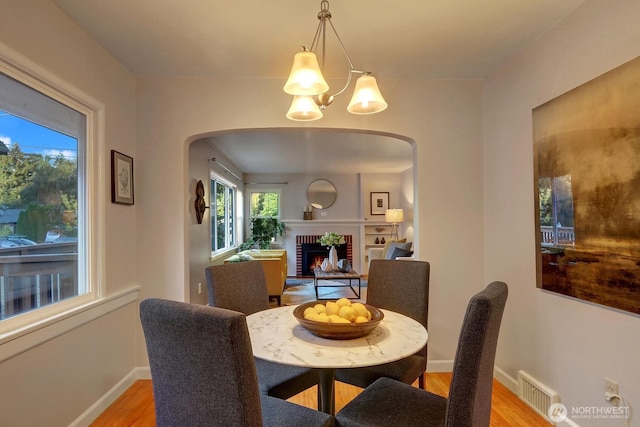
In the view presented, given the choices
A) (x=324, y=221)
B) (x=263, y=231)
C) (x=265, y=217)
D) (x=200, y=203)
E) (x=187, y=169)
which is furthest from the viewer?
(x=324, y=221)

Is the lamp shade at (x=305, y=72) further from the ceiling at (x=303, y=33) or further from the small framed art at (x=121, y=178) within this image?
the small framed art at (x=121, y=178)

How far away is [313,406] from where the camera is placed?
2199 millimetres

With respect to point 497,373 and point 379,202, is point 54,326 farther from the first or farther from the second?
point 379,202

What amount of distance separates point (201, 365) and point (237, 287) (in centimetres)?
106

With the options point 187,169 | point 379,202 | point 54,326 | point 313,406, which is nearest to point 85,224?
point 54,326

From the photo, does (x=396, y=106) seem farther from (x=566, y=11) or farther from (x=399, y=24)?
(x=566, y=11)

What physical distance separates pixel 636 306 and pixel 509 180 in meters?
1.13

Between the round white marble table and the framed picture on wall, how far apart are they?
19.4 ft

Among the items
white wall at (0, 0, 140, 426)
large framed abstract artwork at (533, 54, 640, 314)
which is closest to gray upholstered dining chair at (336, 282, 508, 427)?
large framed abstract artwork at (533, 54, 640, 314)

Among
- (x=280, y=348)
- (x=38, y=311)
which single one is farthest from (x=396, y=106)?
(x=38, y=311)

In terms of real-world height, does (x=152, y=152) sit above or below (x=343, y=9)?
below

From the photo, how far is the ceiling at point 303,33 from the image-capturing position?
5.79 feet

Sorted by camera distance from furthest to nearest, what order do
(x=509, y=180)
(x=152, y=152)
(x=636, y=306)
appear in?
(x=152, y=152)
(x=509, y=180)
(x=636, y=306)

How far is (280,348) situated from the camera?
49.4 inches
